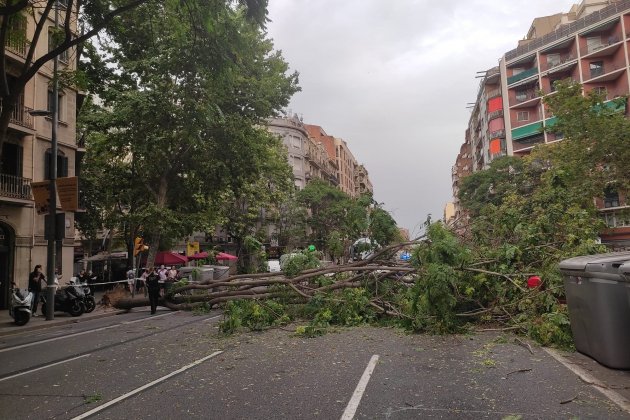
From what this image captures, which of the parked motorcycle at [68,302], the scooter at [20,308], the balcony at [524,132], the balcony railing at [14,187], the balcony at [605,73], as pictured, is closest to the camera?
the scooter at [20,308]

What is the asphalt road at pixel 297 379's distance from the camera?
523 centimetres

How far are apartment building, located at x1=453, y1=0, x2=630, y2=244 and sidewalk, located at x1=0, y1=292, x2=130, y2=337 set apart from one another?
1452 inches

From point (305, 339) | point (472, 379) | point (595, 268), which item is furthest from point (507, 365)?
point (305, 339)

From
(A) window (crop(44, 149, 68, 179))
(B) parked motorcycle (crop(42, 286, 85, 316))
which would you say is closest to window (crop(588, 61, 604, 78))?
(A) window (crop(44, 149, 68, 179))

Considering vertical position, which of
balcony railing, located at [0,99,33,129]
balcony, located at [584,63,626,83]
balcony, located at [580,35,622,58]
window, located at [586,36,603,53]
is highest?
window, located at [586,36,603,53]

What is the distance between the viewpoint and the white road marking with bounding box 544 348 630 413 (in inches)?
203

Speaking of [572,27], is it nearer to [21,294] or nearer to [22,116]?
[22,116]

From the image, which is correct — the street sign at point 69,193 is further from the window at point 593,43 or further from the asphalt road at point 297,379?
the window at point 593,43

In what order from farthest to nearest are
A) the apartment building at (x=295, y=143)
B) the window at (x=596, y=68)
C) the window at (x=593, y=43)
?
the apartment building at (x=295, y=143), the window at (x=593, y=43), the window at (x=596, y=68)

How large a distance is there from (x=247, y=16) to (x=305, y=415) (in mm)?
7984

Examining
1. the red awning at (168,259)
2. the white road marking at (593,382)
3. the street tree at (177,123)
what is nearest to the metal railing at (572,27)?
the street tree at (177,123)

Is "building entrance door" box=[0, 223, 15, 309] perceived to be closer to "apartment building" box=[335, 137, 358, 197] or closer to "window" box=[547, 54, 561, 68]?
"window" box=[547, 54, 561, 68]

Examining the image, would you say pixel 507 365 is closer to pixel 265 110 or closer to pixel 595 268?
pixel 595 268

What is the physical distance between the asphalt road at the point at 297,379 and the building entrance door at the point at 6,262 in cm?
1151
